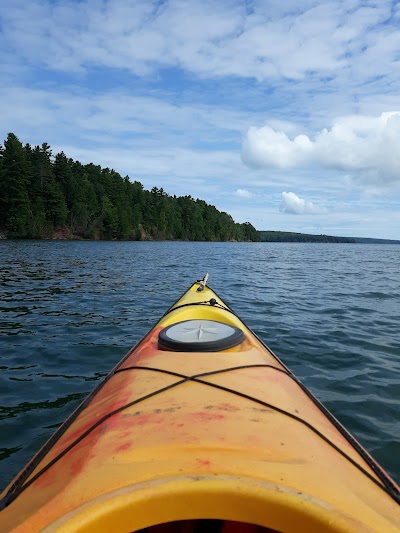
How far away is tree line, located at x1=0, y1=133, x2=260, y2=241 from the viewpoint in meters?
50.6

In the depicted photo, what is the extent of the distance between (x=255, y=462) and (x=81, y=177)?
A: 233ft

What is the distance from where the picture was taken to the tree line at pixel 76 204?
5056cm

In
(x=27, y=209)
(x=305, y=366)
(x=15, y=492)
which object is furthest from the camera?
(x=27, y=209)

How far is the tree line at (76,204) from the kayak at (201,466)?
52.4m

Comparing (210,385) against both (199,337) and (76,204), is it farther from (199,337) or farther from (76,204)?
(76,204)

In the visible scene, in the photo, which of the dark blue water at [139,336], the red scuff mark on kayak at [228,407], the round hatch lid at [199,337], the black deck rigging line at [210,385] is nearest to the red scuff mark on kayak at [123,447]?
the black deck rigging line at [210,385]

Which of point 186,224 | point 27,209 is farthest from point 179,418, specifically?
point 186,224

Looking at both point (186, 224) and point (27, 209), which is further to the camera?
point (186, 224)

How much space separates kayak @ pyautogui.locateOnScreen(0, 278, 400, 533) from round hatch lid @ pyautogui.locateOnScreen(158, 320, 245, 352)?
41 centimetres

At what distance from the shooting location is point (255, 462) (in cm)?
169

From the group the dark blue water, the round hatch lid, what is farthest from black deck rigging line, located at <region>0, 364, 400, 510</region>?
the dark blue water

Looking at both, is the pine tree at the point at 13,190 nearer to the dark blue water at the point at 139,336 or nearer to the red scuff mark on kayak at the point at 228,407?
the dark blue water at the point at 139,336

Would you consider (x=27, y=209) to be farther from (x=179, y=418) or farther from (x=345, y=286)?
(x=179, y=418)

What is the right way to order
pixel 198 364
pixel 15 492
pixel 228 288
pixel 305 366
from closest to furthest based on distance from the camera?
pixel 15 492
pixel 198 364
pixel 305 366
pixel 228 288
